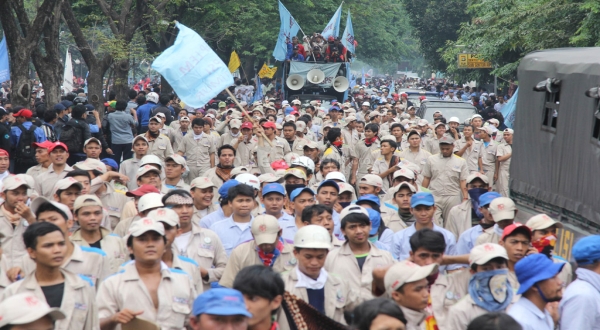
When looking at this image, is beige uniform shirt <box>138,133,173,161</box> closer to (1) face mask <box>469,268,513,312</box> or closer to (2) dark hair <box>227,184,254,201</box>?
(2) dark hair <box>227,184,254,201</box>

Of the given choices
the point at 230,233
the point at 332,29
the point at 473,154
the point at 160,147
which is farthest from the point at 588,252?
the point at 332,29

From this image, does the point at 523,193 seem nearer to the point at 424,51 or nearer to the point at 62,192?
the point at 62,192

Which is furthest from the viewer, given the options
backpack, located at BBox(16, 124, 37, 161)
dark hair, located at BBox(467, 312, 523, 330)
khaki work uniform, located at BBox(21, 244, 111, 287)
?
backpack, located at BBox(16, 124, 37, 161)

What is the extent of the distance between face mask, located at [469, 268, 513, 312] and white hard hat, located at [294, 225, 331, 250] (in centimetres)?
104

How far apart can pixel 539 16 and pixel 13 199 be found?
14.1 meters

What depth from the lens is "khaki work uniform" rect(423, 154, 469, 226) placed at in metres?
12.5

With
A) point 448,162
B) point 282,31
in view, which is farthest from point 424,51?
point 448,162

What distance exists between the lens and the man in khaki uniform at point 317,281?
20.2 ft

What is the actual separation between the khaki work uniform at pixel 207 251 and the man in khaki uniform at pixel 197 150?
8.15m

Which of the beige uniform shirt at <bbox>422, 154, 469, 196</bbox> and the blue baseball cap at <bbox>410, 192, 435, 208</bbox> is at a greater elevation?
the blue baseball cap at <bbox>410, 192, 435, 208</bbox>

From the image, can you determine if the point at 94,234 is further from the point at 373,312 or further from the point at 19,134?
the point at 19,134

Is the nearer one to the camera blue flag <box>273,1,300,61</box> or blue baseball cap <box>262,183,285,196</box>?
blue baseball cap <box>262,183,285,196</box>

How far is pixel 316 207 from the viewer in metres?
7.90

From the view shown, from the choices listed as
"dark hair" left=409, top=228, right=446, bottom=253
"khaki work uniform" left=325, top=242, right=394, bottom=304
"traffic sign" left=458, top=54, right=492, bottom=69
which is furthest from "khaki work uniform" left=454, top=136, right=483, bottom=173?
"traffic sign" left=458, top=54, right=492, bottom=69
